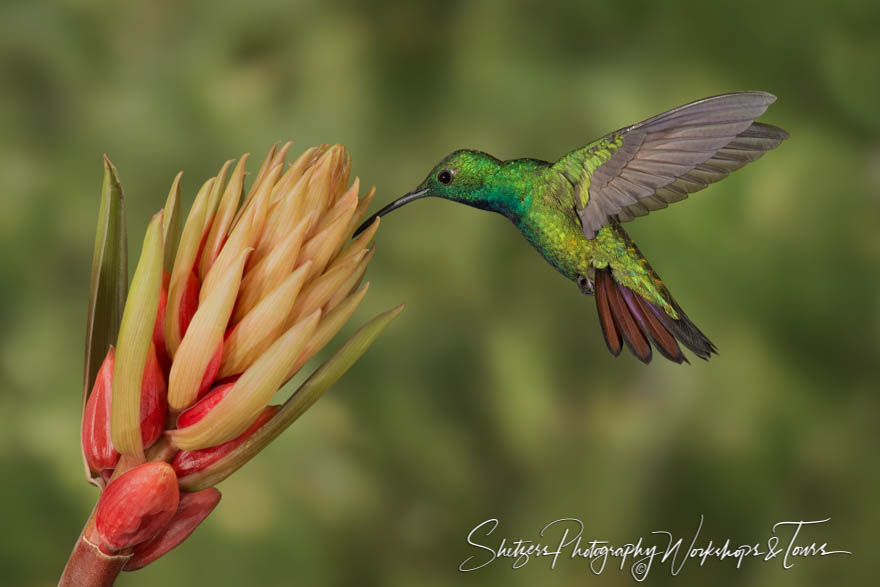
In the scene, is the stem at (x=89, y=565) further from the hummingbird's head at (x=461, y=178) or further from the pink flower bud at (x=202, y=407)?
the hummingbird's head at (x=461, y=178)

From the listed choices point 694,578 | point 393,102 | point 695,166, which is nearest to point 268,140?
point 393,102

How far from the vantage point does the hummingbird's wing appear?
0.43m

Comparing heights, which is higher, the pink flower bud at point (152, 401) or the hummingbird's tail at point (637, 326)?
the pink flower bud at point (152, 401)

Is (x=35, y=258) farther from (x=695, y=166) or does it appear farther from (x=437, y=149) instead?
(x=695, y=166)

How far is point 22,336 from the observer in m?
0.63

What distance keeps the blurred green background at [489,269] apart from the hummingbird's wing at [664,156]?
0.72 feet

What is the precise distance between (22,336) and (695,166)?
497mm

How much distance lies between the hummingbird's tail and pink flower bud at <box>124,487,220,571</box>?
0.23 m

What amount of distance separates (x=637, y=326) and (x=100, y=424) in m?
0.28

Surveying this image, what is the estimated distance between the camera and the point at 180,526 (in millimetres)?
361

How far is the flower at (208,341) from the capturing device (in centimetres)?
33

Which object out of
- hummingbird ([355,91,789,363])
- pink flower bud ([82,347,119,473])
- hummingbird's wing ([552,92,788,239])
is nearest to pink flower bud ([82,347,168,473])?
pink flower bud ([82,347,119,473])
